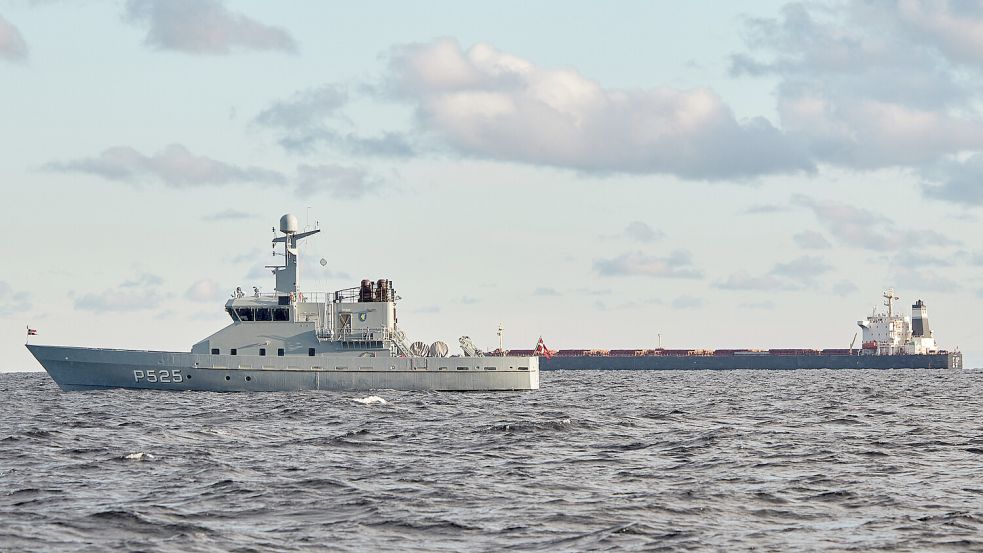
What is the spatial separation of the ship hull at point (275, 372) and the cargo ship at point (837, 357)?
8740 cm

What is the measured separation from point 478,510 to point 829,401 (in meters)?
41.5

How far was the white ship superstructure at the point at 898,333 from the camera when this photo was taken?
153 metres

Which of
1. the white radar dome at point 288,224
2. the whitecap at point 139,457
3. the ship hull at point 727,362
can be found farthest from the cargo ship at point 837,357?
the whitecap at point 139,457

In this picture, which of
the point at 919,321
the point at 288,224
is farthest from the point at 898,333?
the point at 288,224

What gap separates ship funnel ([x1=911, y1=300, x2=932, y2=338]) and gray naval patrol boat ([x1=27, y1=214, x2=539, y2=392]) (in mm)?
107739

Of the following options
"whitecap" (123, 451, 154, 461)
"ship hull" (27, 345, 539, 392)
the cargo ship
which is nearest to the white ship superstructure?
the cargo ship

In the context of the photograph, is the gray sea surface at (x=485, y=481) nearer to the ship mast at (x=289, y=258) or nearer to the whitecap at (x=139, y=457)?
the whitecap at (x=139, y=457)

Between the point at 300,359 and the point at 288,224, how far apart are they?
8877mm

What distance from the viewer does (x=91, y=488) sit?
82.6ft

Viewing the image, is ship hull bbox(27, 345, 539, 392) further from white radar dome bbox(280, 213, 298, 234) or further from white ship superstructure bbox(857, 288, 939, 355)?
white ship superstructure bbox(857, 288, 939, 355)

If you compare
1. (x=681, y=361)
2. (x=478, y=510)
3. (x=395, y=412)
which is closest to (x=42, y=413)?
(x=395, y=412)

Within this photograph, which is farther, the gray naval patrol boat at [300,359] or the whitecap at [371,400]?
the gray naval patrol boat at [300,359]

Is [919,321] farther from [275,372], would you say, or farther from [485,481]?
[485,481]

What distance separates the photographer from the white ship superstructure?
502ft
